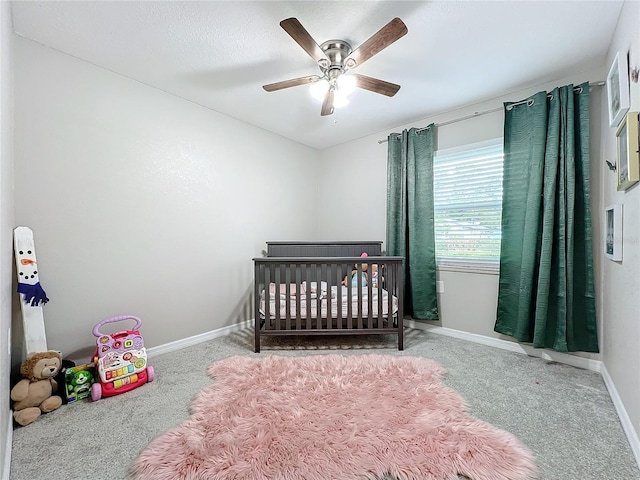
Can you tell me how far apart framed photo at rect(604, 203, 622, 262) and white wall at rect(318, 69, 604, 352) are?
32 cm

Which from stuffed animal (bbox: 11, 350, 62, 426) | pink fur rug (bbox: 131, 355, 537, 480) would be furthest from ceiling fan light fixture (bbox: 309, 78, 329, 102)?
stuffed animal (bbox: 11, 350, 62, 426)

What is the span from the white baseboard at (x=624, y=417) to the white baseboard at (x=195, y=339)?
2.70 m

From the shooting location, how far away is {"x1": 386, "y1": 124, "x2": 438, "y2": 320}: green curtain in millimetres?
2686

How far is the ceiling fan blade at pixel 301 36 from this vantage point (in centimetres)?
131

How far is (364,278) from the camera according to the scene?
8.90 ft

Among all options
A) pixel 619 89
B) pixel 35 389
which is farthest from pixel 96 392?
pixel 619 89

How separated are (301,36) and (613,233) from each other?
203cm

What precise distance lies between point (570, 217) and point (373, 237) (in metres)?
1.73

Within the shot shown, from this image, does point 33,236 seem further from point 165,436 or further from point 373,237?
point 373,237

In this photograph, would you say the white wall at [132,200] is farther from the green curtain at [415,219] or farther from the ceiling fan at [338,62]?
the green curtain at [415,219]

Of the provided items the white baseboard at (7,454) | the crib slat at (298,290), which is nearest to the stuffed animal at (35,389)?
the white baseboard at (7,454)

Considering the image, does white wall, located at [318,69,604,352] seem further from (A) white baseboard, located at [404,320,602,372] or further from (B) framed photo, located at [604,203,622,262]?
(B) framed photo, located at [604,203,622,262]

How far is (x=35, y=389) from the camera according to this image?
4.78ft

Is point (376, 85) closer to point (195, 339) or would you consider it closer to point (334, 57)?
point (334, 57)
